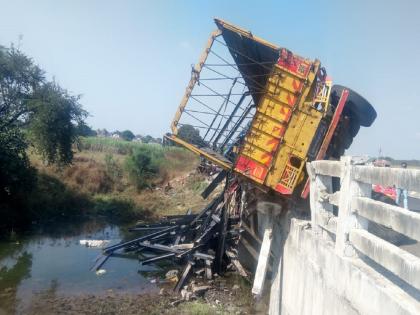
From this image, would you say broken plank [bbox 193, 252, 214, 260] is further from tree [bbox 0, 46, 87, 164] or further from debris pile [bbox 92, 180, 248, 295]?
tree [bbox 0, 46, 87, 164]

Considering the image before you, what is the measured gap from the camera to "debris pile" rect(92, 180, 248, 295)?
36.5ft

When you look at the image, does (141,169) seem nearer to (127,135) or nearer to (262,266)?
(262,266)

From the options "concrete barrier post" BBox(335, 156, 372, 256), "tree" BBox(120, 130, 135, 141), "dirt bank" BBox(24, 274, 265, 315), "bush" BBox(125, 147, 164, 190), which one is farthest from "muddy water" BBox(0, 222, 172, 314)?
"tree" BBox(120, 130, 135, 141)

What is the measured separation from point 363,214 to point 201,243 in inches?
312

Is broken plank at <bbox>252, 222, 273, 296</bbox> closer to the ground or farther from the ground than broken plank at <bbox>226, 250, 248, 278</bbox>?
farther from the ground

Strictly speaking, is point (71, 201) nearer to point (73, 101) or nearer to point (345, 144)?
point (73, 101)

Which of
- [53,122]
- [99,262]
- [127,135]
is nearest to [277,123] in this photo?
[99,262]

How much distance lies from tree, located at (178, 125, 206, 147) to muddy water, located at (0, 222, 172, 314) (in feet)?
14.9

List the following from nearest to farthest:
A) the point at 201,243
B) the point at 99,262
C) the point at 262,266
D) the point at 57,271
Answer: the point at 262,266 < the point at 201,243 < the point at 57,271 < the point at 99,262

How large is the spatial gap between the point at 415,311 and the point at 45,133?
19436mm

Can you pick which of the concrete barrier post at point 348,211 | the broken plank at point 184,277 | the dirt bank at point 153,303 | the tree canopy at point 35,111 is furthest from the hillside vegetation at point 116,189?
the concrete barrier post at point 348,211

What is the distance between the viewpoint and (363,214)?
12.8ft

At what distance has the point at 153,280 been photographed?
37.2ft

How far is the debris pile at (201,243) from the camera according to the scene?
1112 cm
